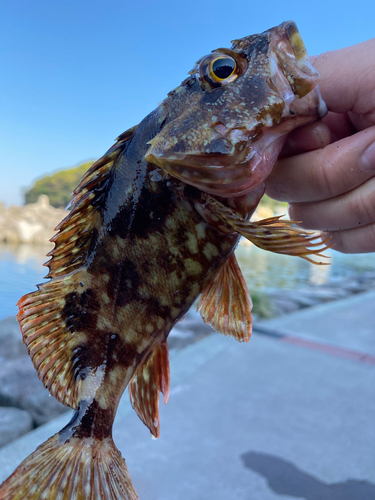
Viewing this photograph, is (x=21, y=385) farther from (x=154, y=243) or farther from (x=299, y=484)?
(x=154, y=243)

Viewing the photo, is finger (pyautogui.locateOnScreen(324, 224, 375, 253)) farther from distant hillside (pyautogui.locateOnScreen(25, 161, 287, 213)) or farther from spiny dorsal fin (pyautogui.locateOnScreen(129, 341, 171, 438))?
distant hillside (pyautogui.locateOnScreen(25, 161, 287, 213))

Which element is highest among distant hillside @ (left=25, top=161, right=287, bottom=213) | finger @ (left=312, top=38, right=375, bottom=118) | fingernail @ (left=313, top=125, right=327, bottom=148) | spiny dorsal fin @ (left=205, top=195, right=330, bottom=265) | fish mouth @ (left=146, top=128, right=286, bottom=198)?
distant hillside @ (left=25, top=161, right=287, bottom=213)

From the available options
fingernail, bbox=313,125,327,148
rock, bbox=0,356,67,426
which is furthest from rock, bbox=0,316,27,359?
fingernail, bbox=313,125,327,148

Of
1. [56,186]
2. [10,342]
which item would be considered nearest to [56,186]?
[56,186]

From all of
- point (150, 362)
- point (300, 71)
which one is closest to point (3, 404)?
point (150, 362)

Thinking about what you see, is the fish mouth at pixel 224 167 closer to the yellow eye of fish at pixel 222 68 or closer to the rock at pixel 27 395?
the yellow eye of fish at pixel 222 68

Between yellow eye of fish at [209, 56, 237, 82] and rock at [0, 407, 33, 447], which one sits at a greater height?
yellow eye of fish at [209, 56, 237, 82]
